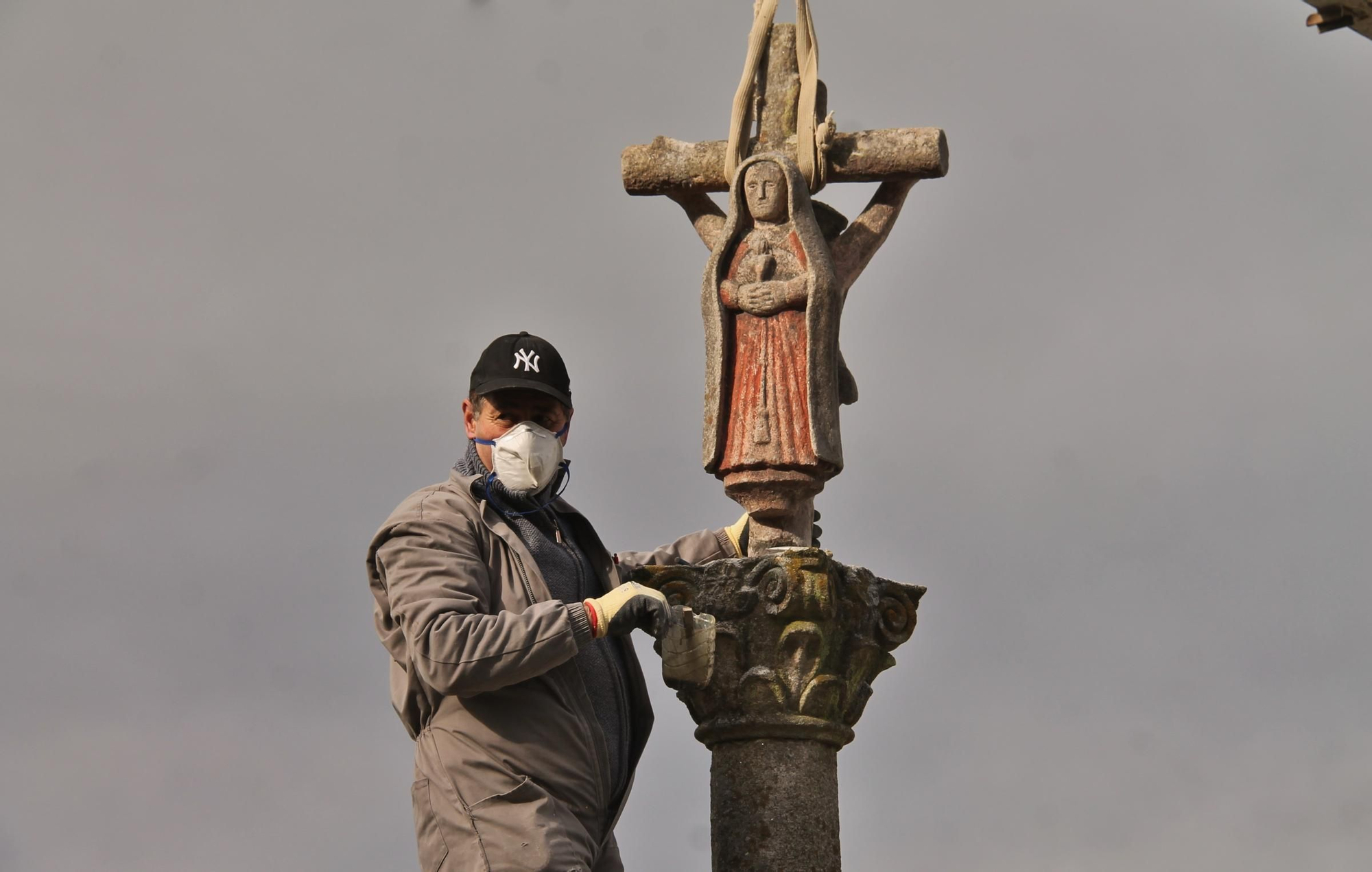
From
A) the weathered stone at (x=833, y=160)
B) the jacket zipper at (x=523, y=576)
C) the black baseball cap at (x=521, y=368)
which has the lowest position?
the jacket zipper at (x=523, y=576)

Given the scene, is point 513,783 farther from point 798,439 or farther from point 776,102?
point 776,102

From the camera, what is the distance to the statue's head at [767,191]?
875cm

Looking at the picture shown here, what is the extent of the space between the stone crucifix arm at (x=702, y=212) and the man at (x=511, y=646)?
2097mm

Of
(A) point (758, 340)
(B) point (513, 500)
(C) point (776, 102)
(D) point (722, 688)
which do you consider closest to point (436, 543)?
(B) point (513, 500)

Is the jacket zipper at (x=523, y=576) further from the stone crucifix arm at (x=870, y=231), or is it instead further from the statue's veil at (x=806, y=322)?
Result: the stone crucifix arm at (x=870, y=231)

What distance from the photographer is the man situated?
644 centimetres

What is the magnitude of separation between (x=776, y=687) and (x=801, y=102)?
103 inches

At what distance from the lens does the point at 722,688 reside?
8.01 metres

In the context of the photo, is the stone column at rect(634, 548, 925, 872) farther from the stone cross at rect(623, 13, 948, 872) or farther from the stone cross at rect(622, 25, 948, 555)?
the stone cross at rect(622, 25, 948, 555)

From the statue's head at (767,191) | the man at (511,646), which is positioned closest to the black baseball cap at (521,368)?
the man at (511,646)

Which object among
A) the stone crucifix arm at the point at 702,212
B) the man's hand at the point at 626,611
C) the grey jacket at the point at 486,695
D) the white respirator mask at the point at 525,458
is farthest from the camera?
the stone crucifix arm at the point at 702,212

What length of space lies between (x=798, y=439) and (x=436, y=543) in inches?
84.7

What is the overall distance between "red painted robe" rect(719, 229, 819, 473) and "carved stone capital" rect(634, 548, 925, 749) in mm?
572

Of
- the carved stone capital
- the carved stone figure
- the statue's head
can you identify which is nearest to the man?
the carved stone capital
